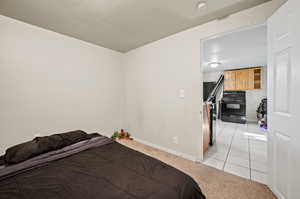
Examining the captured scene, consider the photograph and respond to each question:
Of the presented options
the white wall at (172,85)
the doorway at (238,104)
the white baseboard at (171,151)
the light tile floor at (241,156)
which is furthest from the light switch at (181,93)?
the light tile floor at (241,156)

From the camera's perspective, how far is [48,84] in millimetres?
2275

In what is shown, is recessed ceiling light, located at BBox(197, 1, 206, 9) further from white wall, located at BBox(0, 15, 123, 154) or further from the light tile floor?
the light tile floor

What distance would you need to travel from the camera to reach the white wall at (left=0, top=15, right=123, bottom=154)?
1.92 m

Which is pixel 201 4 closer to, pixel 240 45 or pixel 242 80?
pixel 240 45

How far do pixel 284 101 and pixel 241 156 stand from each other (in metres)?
1.58

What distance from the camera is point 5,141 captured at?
1906 mm

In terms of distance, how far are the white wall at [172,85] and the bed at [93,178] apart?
143 centimetres

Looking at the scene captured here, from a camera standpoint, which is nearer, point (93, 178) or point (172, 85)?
point (93, 178)

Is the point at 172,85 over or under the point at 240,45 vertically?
under

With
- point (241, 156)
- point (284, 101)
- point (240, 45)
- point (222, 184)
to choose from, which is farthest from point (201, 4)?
point (241, 156)

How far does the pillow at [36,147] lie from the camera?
1.05 m

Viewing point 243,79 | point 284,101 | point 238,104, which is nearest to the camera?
point 284,101

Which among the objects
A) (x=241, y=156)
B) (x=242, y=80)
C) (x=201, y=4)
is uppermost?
(x=201, y=4)

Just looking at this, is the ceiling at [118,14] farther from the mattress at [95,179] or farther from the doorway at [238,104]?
the mattress at [95,179]
